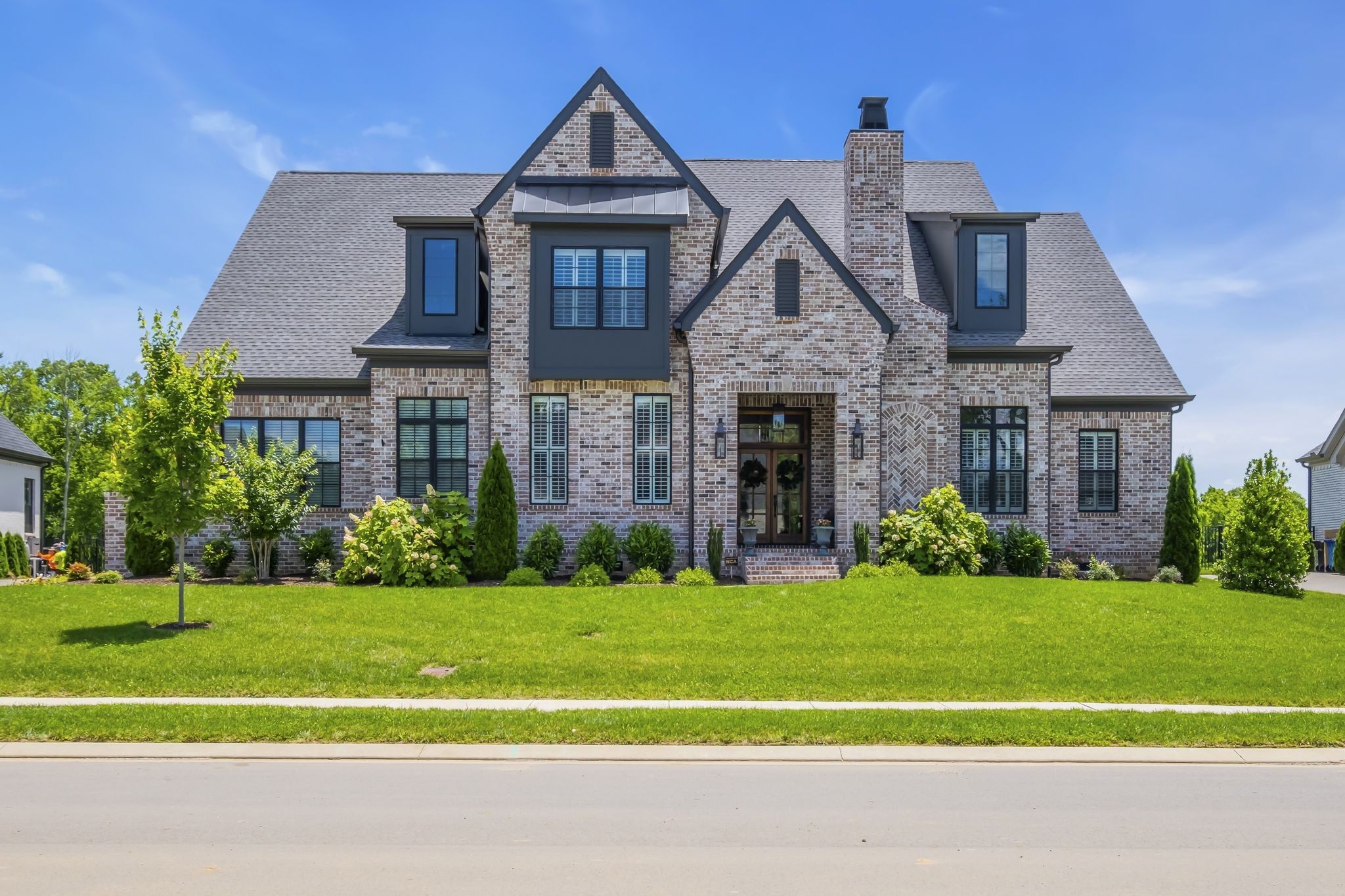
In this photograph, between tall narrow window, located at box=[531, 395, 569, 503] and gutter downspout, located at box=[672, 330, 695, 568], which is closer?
gutter downspout, located at box=[672, 330, 695, 568]

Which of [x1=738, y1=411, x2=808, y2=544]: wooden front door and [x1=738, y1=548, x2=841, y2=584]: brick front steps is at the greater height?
[x1=738, y1=411, x2=808, y2=544]: wooden front door

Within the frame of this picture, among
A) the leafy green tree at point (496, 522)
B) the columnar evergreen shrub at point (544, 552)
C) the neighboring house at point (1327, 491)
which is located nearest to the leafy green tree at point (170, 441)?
the leafy green tree at point (496, 522)

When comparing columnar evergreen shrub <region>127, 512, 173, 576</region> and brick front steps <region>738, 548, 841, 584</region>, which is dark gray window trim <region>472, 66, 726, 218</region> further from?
columnar evergreen shrub <region>127, 512, 173, 576</region>

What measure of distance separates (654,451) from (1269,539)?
12.9 metres

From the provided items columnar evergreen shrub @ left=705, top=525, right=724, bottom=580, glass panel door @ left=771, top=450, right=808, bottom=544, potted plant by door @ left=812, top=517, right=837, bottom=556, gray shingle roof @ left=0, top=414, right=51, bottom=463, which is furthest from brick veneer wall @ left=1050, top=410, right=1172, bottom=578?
gray shingle roof @ left=0, top=414, right=51, bottom=463

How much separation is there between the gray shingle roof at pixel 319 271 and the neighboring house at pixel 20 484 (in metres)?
14.4

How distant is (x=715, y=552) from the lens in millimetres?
20812

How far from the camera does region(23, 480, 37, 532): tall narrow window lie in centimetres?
3500

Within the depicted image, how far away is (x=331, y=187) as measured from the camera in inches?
1110

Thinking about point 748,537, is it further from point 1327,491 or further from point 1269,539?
point 1327,491

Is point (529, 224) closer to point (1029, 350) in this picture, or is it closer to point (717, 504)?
point (717, 504)

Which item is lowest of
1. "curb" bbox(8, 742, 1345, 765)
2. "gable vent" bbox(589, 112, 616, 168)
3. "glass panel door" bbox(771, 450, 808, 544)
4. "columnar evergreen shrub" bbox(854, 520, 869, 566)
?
"curb" bbox(8, 742, 1345, 765)

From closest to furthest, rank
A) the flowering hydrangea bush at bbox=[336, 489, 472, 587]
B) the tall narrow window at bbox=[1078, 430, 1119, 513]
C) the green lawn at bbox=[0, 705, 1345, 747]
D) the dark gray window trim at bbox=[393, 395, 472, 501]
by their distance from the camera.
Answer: the green lawn at bbox=[0, 705, 1345, 747]
the flowering hydrangea bush at bbox=[336, 489, 472, 587]
the dark gray window trim at bbox=[393, 395, 472, 501]
the tall narrow window at bbox=[1078, 430, 1119, 513]

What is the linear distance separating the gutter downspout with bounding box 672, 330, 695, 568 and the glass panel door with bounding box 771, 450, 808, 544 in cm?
247
